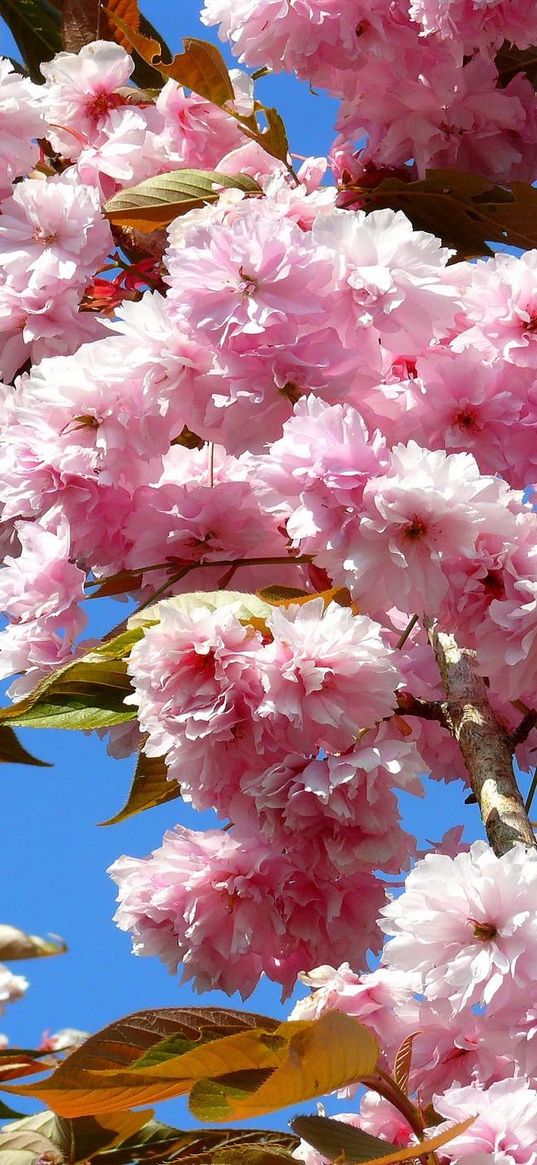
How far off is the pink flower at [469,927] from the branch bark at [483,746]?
0.46ft

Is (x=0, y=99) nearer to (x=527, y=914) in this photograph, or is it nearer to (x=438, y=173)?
(x=438, y=173)

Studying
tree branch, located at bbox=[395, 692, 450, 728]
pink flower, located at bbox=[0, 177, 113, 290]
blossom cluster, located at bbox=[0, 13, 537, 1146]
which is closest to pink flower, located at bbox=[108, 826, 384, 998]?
blossom cluster, located at bbox=[0, 13, 537, 1146]

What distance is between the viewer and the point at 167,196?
6.64 ft

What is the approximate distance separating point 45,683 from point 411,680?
551 mm

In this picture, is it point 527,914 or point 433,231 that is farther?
point 433,231

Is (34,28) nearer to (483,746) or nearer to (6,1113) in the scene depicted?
(483,746)

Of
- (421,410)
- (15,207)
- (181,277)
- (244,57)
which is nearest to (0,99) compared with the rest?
(15,207)

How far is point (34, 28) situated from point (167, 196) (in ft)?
4.05

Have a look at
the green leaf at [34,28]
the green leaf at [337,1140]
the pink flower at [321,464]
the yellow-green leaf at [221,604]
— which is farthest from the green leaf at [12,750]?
the green leaf at [34,28]

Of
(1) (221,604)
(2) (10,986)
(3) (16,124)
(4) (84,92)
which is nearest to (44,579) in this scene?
(1) (221,604)

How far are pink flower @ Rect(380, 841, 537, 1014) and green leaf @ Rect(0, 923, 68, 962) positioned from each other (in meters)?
0.46

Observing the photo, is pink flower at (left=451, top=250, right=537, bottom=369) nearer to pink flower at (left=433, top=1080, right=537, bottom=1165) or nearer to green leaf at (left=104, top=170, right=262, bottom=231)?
green leaf at (left=104, top=170, right=262, bottom=231)

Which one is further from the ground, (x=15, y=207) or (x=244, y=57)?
(x=244, y=57)

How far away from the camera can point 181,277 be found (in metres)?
1.46
